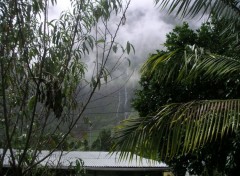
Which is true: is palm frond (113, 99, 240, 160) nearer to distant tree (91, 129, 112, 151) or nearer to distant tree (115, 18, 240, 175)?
distant tree (115, 18, 240, 175)

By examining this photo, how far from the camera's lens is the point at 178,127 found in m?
5.32

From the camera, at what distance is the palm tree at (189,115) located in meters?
5.16

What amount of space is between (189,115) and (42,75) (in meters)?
1.78

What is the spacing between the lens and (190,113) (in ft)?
17.6

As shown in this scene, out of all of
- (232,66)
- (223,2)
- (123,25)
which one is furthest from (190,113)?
(223,2)

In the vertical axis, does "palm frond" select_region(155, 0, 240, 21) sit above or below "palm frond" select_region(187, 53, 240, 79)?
above

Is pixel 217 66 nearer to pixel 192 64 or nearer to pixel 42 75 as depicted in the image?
pixel 192 64

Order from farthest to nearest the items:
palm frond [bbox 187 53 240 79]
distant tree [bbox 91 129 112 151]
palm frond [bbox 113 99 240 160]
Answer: distant tree [bbox 91 129 112 151] < palm frond [bbox 187 53 240 79] < palm frond [bbox 113 99 240 160]

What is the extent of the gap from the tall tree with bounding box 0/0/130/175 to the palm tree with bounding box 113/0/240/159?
0.86 m

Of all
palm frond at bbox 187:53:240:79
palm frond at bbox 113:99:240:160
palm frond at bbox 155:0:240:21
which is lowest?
palm frond at bbox 113:99:240:160

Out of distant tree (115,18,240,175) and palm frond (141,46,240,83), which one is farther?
palm frond (141,46,240,83)

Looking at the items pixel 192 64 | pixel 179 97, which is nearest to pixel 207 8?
pixel 192 64

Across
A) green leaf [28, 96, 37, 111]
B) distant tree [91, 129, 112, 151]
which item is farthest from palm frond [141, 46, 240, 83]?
green leaf [28, 96, 37, 111]

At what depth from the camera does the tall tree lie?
4805 mm
